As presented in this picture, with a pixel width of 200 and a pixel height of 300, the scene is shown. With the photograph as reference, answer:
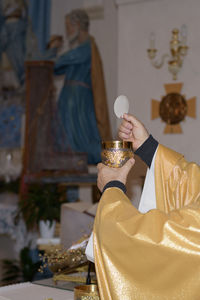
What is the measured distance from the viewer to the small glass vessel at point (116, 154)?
2.12 metres

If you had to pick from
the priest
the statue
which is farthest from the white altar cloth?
the statue

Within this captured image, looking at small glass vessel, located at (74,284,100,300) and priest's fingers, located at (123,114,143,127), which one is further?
priest's fingers, located at (123,114,143,127)

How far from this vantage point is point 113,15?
28.3 ft

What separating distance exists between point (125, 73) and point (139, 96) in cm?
38

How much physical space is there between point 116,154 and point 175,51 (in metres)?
4.26

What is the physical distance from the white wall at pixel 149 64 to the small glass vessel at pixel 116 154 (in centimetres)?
407

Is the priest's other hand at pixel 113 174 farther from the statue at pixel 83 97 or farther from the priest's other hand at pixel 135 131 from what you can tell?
the statue at pixel 83 97

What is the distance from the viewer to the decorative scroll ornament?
6.25m

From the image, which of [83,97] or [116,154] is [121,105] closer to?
[116,154]

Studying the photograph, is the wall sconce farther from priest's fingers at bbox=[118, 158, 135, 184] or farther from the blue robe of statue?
priest's fingers at bbox=[118, 158, 135, 184]

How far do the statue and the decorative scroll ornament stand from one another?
2.02 metres

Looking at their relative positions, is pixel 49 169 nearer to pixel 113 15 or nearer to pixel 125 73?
pixel 125 73

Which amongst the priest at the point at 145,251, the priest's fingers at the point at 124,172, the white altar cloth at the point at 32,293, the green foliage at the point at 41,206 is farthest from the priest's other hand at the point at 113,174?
the green foliage at the point at 41,206

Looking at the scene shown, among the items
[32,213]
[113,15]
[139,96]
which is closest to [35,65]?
[113,15]
